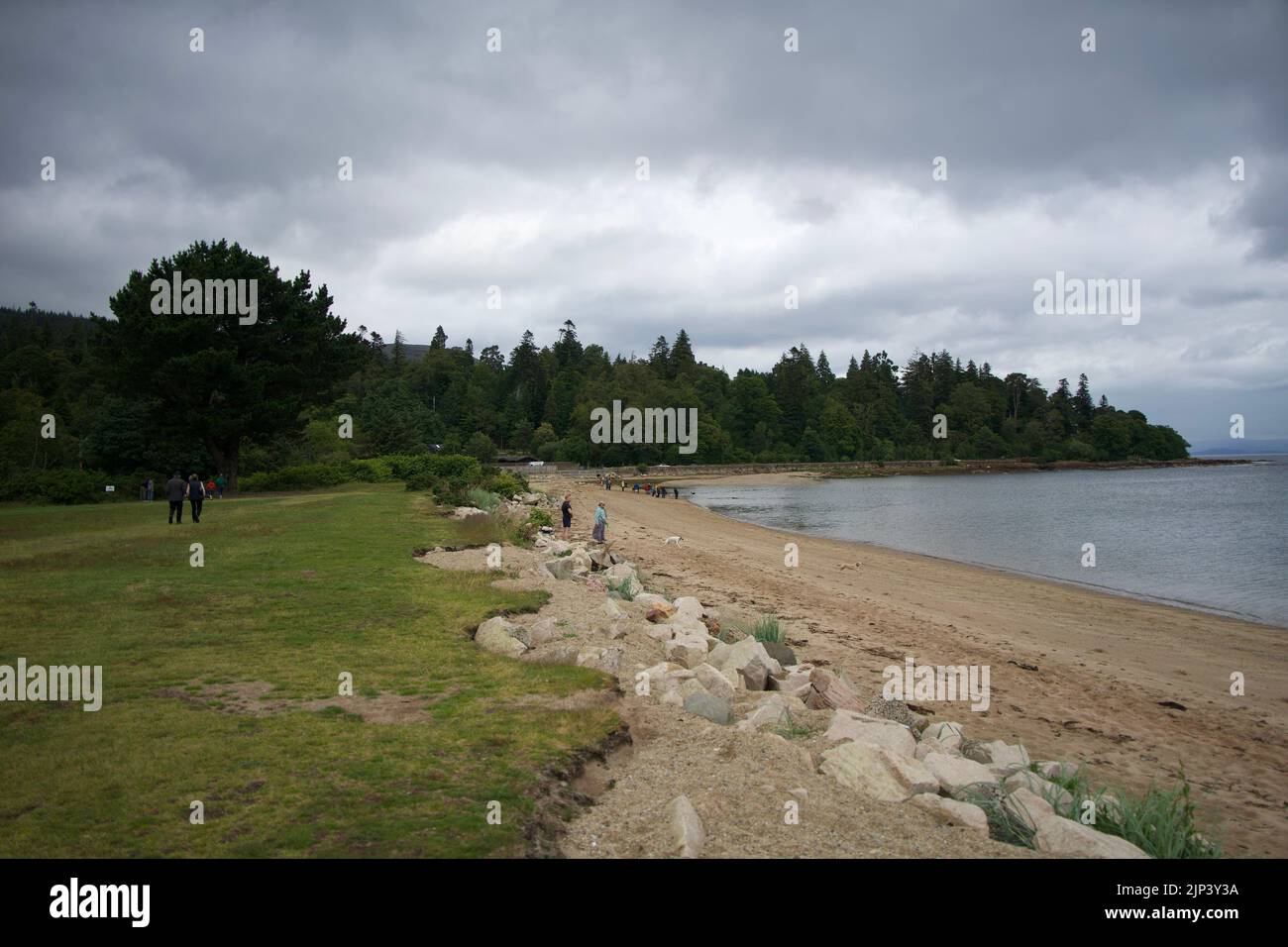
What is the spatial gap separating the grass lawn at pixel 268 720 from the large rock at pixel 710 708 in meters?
1.27

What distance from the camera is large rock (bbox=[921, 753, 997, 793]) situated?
22.0 ft

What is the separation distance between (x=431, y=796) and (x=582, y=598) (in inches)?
330

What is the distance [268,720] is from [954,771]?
626cm

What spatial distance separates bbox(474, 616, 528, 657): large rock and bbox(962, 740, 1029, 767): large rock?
216 inches

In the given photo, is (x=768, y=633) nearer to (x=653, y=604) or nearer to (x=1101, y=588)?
(x=653, y=604)

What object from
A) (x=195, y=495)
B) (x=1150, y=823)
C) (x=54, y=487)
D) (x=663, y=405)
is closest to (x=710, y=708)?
(x=1150, y=823)

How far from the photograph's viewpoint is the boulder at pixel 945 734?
8.52 metres

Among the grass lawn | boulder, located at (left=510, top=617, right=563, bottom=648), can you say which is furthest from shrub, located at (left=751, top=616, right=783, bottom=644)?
boulder, located at (left=510, top=617, right=563, bottom=648)

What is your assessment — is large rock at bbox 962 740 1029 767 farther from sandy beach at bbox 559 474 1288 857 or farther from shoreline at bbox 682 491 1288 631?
shoreline at bbox 682 491 1288 631

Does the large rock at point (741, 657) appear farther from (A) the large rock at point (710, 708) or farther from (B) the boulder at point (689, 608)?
(B) the boulder at point (689, 608)

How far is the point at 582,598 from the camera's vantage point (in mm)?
13664

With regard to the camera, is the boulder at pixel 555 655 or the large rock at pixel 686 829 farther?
the boulder at pixel 555 655

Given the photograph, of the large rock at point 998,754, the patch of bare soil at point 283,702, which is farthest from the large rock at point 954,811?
the patch of bare soil at point 283,702
